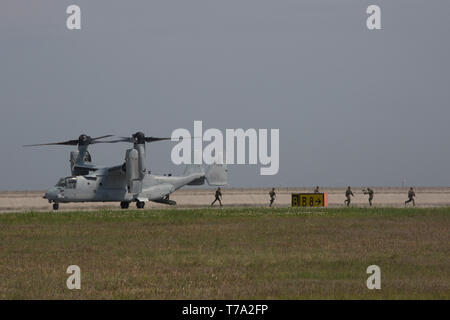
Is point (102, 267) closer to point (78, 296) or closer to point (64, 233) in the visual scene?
point (78, 296)

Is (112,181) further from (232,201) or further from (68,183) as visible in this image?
(232,201)

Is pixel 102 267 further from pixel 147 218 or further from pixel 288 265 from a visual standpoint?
pixel 147 218

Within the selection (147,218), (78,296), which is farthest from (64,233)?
(78,296)

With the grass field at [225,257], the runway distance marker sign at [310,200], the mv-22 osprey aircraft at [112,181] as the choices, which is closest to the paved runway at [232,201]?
the mv-22 osprey aircraft at [112,181]

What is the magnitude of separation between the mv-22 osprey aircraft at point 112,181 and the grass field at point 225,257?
12.8 meters

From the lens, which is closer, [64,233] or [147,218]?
[64,233]

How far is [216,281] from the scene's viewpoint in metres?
19.6

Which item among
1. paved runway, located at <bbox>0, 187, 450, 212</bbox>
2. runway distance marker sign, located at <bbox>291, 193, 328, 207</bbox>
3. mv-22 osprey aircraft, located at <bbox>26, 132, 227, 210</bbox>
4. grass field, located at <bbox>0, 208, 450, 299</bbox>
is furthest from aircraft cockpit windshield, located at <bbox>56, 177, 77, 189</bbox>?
runway distance marker sign, located at <bbox>291, 193, 328, 207</bbox>

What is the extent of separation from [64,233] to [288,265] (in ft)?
44.0

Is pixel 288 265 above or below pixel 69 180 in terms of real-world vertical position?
below

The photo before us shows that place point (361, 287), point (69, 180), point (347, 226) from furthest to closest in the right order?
1. point (69, 180)
2. point (347, 226)
3. point (361, 287)

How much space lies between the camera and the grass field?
59.7 ft
